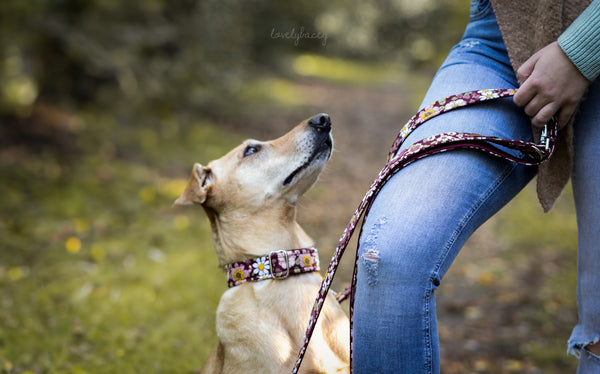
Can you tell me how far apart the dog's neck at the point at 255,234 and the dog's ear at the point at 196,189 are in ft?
0.44

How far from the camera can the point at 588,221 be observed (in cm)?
172

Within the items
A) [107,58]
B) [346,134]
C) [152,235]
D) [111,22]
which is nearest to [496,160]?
[152,235]

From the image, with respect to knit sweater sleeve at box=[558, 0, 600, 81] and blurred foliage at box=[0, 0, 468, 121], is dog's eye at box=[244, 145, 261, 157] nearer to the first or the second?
knit sweater sleeve at box=[558, 0, 600, 81]

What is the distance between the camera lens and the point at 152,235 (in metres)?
5.61

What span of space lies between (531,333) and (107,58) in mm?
6219

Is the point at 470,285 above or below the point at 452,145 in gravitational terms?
above

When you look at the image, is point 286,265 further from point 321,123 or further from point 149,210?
point 149,210

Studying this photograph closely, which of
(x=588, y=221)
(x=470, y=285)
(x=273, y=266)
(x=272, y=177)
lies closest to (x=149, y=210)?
(x=470, y=285)

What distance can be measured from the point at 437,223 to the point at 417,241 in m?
0.08

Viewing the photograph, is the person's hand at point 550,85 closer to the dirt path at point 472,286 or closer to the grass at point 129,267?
the dirt path at point 472,286

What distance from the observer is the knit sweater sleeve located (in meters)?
1.51

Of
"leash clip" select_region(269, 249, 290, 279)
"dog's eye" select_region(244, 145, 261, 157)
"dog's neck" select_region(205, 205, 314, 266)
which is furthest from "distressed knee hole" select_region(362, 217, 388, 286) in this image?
"dog's eye" select_region(244, 145, 261, 157)

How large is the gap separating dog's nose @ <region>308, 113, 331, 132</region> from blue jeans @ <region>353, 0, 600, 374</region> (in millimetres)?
915

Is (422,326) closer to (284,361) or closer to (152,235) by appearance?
(284,361)
